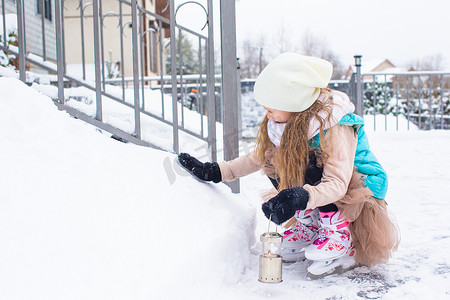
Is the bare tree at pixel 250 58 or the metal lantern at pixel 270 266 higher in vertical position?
the bare tree at pixel 250 58

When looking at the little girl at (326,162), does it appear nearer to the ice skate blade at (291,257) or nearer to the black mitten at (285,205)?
the black mitten at (285,205)

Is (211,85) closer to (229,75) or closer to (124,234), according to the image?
(229,75)

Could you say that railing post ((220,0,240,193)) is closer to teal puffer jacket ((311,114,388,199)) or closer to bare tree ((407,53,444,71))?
teal puffer jacket ((311,114,388,199))

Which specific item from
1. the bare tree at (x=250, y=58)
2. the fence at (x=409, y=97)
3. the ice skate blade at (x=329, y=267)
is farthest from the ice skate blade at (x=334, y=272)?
the bare tree at (x=250, y=58)

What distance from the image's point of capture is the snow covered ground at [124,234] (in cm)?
101

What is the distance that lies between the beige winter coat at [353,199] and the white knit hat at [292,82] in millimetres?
154

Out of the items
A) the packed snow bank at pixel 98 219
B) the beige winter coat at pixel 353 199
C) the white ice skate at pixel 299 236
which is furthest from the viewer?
the white ice skate at pixel 299 236

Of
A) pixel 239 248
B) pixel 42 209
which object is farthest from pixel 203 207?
pixel 42 209

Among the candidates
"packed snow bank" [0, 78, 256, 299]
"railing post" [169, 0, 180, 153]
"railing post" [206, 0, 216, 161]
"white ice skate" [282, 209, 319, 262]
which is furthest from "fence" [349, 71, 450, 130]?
"packed snow bank" [0, 78, 256, 299]

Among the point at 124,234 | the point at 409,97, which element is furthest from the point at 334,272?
the point at 409,97

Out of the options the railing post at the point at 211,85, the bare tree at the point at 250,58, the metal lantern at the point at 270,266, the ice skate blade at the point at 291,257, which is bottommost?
the ice skate blade at the point at 291,257

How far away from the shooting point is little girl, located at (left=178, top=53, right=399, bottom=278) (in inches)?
60.7

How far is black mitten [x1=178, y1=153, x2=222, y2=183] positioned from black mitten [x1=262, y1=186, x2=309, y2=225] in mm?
456

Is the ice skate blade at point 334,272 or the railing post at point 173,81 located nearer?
the ice skate blade at point 334,272
